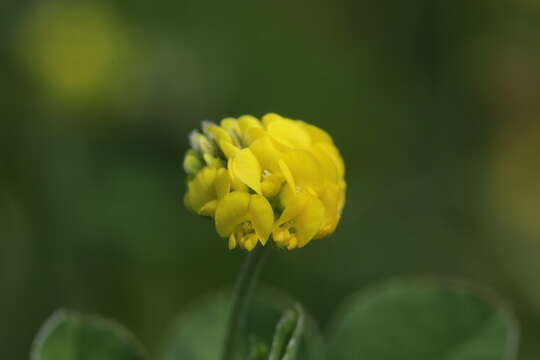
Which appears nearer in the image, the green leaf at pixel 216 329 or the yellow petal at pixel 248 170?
the yellow petal at pixel 248 170

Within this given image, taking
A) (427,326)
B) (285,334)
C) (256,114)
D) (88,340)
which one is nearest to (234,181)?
(285,334)

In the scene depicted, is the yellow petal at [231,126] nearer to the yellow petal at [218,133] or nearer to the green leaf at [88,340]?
the yellow petal at [218,133]

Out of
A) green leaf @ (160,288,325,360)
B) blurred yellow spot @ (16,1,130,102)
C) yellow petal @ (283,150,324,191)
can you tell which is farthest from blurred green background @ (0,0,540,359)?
yellow petal @ (283,150,324,191)

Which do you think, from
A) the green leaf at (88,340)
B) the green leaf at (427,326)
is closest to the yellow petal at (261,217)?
the green leaf at (88,340)

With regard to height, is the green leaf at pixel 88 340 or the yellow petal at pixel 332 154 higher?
the yellow petal at pixel 332 154

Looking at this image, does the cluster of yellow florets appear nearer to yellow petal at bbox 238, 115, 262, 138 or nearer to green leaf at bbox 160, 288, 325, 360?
yellow petal at bbox 238, 115, 262, 138

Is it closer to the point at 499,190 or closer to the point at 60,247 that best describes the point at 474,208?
the point at 499,190

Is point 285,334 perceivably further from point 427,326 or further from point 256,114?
point 256,114
